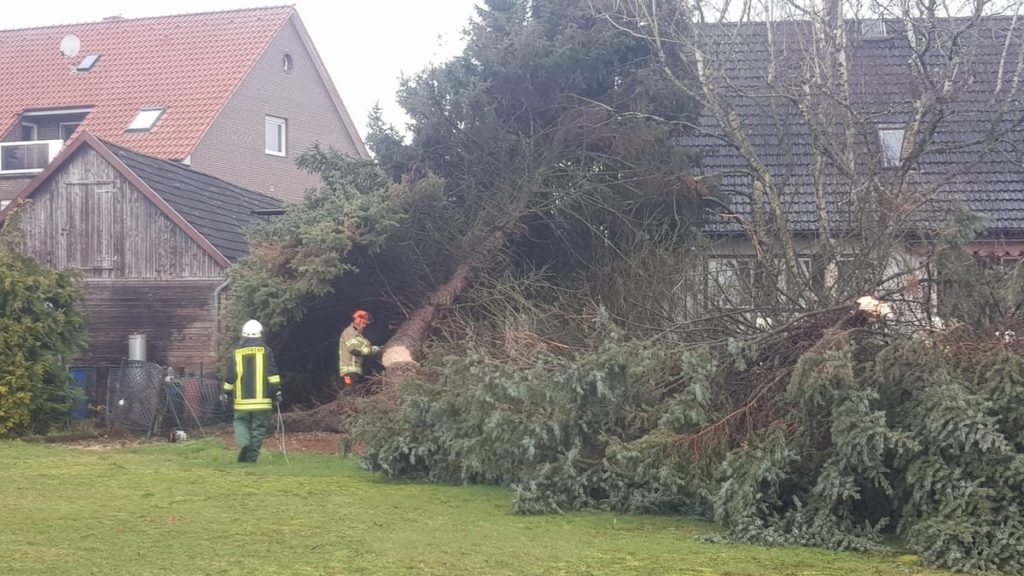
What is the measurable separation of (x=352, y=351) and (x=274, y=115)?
19.9 metres

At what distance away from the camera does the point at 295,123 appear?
33.7m

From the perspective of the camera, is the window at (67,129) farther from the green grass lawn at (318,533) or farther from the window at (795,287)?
the window at (795,287)

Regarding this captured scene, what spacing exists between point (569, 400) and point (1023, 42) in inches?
357

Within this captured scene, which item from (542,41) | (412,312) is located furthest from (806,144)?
(412,312)

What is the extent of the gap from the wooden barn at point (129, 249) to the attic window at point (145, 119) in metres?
10.3

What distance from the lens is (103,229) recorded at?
18891 mm

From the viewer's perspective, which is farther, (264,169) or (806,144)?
(264,169)

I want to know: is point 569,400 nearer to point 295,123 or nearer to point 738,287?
point 738,287

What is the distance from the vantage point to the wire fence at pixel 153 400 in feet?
49.3

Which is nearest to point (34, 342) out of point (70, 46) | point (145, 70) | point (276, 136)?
point (145, 70)

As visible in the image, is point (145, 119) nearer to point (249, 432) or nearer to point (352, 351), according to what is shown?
point (352, 351)

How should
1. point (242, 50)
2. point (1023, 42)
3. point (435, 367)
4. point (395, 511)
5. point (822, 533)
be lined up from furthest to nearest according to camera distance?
point (242, 50) → point (1023, 42) → point (435, 367) → point (395, 511) → point (822, 533)

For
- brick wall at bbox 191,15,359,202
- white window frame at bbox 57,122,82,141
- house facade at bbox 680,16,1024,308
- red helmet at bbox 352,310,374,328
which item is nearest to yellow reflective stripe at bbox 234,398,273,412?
red helmet at bbox 352,310,374,328

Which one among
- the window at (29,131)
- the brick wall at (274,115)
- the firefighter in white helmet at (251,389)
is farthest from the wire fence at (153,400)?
the window at (29,131)
